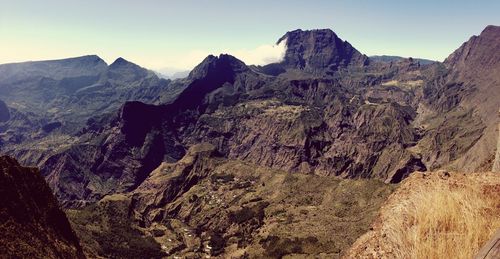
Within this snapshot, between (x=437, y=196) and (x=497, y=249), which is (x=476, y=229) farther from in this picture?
(x=497, y=249)

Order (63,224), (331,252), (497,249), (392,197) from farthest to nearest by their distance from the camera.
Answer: (331,252) → (63,224) → (392,197) → (497,249)

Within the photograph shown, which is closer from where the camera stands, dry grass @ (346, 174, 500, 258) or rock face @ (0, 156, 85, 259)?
dry grass @ (346, 174, 500, 258)

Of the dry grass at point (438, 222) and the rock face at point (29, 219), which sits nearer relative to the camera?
the dry grass at point (438, 222)

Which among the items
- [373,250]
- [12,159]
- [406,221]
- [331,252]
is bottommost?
[331,252]

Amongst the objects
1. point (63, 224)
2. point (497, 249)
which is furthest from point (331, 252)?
point (497, 249)

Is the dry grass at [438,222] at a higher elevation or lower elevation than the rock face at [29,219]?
higher
